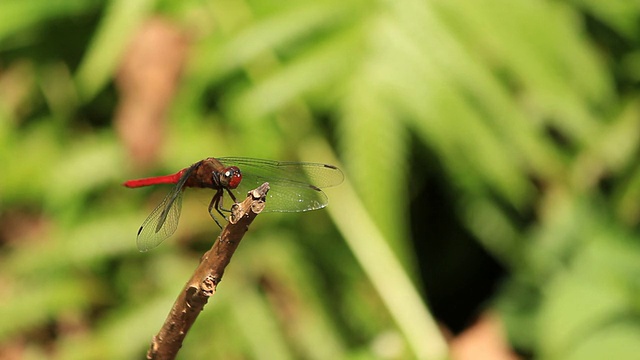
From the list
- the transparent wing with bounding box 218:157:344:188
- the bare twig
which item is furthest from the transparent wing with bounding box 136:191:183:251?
the bare twig

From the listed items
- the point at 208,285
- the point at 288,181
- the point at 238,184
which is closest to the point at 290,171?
the point at 288,181

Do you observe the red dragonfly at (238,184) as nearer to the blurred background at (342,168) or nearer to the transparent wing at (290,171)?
the transparent wing at (290,171)

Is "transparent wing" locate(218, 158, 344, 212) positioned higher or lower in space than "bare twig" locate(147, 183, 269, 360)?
higher

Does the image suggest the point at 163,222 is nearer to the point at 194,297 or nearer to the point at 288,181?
the point at 288,181

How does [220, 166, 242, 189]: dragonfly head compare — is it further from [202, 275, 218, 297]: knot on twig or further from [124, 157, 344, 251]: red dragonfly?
[202, 275, 218, 297]: knot on twig

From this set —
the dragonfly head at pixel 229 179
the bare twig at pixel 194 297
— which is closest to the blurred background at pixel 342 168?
the dragonfly head at pixel 229 179

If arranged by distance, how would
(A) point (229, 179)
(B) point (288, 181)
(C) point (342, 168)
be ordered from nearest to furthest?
(A) point (229, 179)
(B) point (288, 181)
(C) point (342, 168)

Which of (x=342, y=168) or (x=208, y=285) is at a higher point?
(x=342, y=168)
